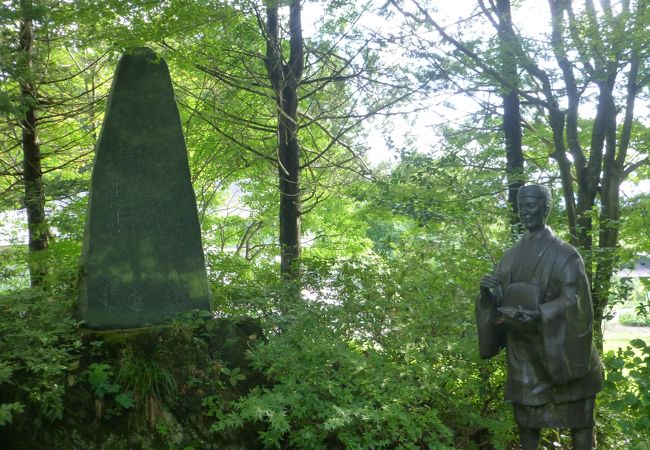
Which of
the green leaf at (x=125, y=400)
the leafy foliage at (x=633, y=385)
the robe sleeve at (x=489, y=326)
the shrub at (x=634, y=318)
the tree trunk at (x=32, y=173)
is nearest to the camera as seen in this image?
the robe sleeve at (x=489, y=326)

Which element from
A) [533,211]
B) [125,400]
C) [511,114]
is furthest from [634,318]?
[125,400]

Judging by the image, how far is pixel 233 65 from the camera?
1034 cm

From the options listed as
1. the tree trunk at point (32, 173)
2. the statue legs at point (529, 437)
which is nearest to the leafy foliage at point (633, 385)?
the statue legs at point (529, 437)

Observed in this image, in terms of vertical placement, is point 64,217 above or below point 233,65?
below

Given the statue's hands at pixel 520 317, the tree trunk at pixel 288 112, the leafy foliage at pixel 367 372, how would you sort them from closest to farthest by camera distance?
the statue's hands at pixel 520 317 < the leafy foliage at pixel 367 372 < the tree trunk at pixel 288 112

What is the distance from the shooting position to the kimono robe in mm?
4145

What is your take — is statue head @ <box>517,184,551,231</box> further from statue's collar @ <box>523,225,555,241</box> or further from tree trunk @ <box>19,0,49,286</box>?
tree trunk @ <box>19,0,49,286</box>

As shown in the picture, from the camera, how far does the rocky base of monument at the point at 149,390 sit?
5.08m

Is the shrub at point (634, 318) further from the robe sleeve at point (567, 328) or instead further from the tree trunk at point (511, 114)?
the robe sleeve at point (567, 328)

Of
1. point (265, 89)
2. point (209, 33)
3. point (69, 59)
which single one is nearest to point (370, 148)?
point (265, 89)

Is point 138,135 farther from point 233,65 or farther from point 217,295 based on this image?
point 233,65

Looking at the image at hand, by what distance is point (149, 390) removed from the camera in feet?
17.4

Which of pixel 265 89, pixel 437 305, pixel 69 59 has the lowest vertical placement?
pixel 437 305

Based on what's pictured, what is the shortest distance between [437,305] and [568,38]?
3640 millimetres
